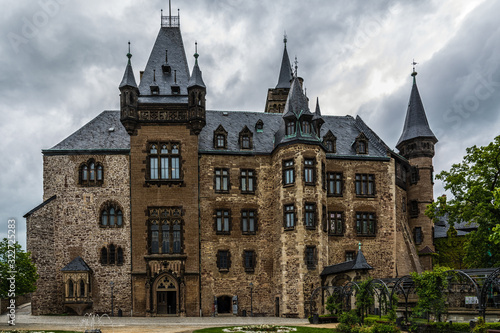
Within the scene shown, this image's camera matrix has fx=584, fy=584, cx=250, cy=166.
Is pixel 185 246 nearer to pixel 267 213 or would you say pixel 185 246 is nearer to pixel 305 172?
pixel 267 213

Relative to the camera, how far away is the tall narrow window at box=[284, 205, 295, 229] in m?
46.6

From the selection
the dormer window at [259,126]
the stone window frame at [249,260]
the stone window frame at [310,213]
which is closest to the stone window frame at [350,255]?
the stone window frame at [310,213]

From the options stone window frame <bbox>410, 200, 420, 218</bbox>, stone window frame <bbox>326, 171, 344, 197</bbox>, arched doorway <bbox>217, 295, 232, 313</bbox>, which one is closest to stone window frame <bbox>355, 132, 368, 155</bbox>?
stone window frame <bbox>326, 171, 344, 197</bbox>

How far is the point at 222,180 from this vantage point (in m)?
49.2

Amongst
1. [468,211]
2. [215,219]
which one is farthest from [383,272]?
[215,219]

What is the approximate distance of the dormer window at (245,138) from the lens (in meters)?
50.1

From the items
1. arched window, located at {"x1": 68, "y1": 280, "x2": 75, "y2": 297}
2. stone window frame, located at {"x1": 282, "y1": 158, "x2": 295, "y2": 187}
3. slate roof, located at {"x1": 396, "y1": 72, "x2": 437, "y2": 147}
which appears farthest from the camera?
slate roof, located at {"x1": 396, "y1": 72, "x2": 437, "y2": 147}

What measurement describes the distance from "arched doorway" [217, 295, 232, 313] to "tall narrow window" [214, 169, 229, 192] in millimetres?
8909

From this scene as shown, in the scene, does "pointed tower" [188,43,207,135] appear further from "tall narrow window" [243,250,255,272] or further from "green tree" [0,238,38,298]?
"green tree" [0,238,38,298]

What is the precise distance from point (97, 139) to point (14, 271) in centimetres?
1650

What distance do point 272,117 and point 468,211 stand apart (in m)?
20.0

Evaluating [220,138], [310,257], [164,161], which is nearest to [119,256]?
[164,161]

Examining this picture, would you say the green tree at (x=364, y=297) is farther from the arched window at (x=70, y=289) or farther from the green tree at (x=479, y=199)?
the arched window at (x=70, y=289)

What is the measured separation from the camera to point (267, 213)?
49.2 metres
